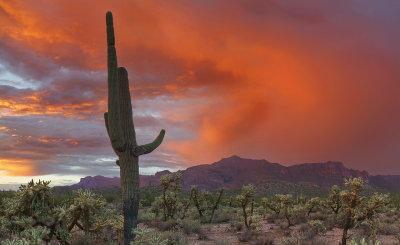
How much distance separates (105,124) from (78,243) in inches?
178

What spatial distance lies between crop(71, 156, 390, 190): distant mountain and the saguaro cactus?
443 ft

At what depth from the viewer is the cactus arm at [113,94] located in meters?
9.02

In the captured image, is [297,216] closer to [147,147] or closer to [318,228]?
[318,228]

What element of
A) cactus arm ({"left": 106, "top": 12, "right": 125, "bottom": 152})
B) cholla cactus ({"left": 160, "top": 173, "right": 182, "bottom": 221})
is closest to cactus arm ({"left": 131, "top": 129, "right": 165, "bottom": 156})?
cactus arm ({"left": 106, "top": 12, "right": 125, "bottom": 152})

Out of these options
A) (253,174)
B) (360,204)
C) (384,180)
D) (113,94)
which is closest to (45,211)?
(113,94)

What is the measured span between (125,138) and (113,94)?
168cm

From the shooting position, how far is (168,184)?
18.0 m

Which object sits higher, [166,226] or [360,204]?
[360,204]

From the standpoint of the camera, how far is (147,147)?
10.2 meters

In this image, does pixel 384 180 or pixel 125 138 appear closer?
pixel 125 138

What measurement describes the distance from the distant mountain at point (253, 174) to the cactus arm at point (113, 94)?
136086 millimetres

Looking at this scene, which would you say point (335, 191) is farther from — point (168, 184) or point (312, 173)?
point (312, 173)

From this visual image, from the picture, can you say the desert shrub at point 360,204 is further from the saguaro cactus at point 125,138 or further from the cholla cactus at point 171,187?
the cholla cactus at point 171,187

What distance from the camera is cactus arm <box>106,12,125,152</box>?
29.6ft
